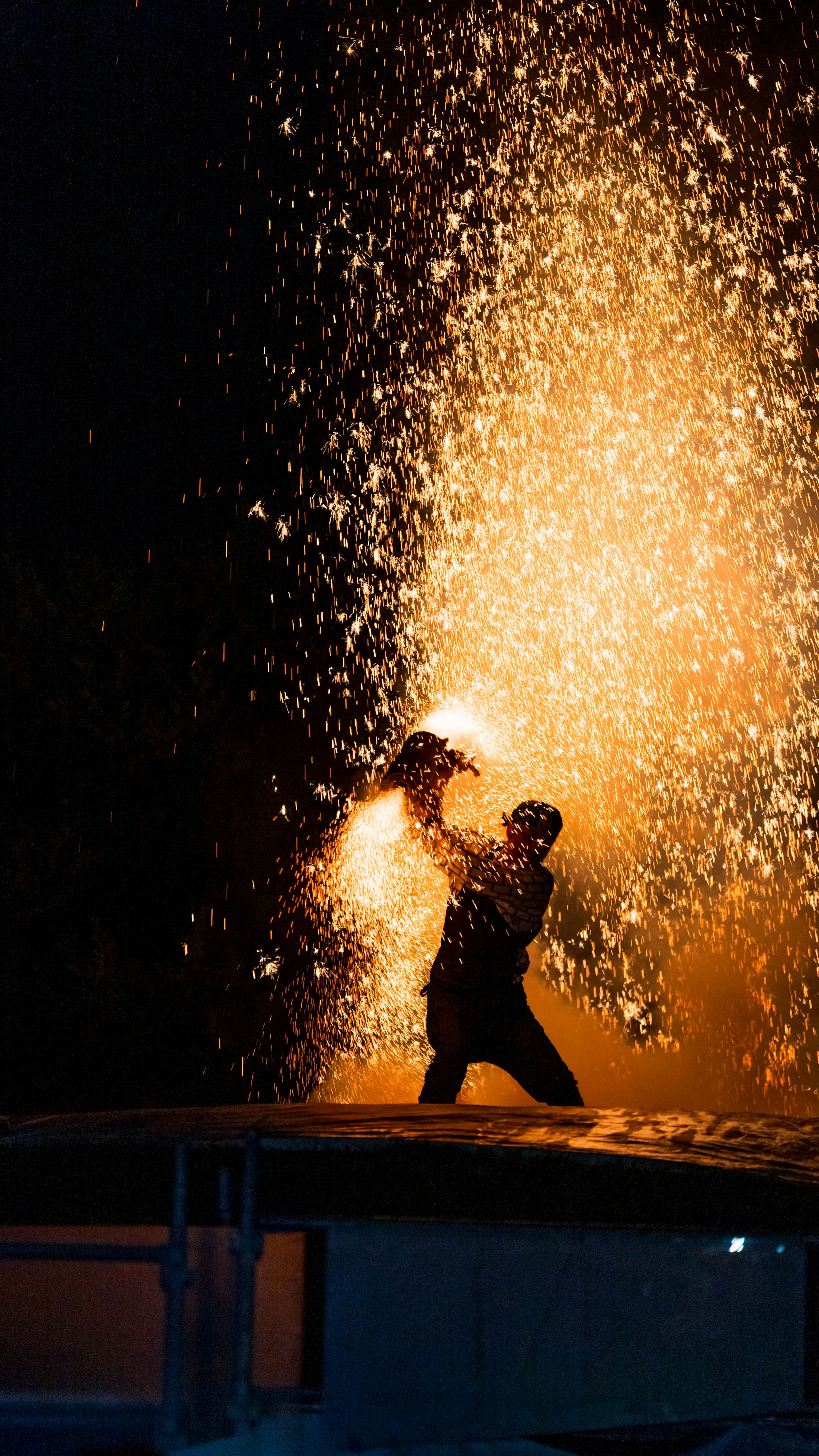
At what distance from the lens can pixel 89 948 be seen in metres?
6.47

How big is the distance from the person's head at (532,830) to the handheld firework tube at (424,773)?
221 millimetres

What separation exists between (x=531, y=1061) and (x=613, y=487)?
3.76 metres

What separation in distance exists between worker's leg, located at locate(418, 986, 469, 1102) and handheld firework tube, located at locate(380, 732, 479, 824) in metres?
0.53

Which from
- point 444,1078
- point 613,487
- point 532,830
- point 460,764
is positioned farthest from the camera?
point 613,487

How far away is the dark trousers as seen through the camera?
445 cm

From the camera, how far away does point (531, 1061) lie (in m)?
4.50

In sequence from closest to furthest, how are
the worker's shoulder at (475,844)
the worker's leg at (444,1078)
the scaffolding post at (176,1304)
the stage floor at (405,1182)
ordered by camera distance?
the scaffolding post at (176,1304) → the stage floor at (405,1182) → the worker's leg at (444,1078) → the worker's shoulder at (475,844)

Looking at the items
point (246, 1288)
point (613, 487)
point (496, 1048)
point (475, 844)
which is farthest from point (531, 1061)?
point (613, 487)

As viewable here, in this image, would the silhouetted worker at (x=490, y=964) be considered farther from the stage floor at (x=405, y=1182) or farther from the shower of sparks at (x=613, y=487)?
the shower of sparks at (x=613, y=487)

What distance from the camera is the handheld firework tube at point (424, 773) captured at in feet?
15.2

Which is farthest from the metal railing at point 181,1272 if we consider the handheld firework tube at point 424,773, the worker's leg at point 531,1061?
the handheld firework tube at point 424,773

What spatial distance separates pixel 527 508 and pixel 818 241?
1.88 m

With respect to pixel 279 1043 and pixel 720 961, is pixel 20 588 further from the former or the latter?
pixel 720 961

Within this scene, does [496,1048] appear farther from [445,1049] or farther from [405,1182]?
[405,1182]
